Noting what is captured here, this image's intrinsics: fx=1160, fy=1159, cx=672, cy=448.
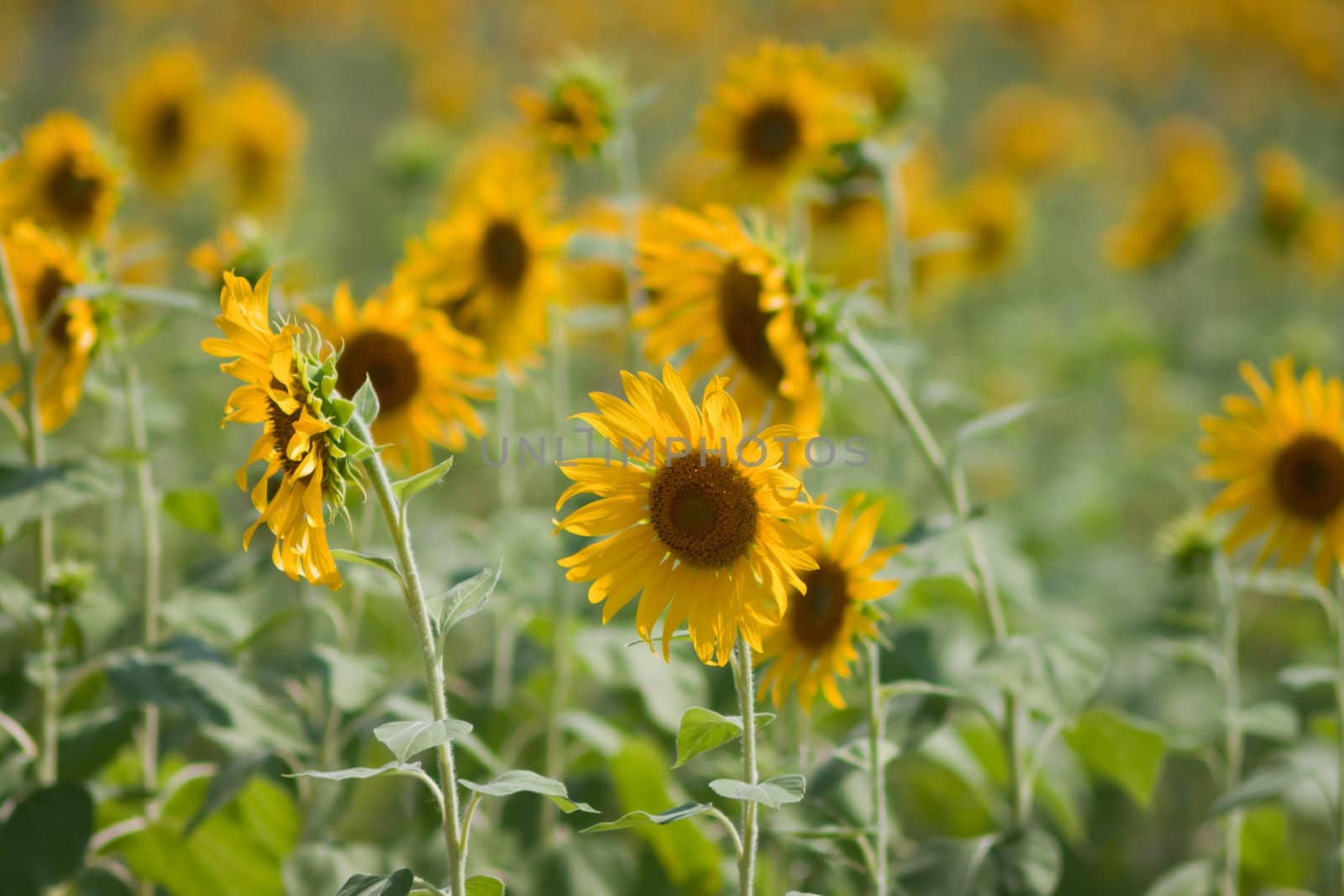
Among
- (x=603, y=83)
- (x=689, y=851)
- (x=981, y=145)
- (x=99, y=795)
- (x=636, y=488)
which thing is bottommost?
(x=689, y=851)

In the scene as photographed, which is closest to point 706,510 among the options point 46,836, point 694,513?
point 694,513

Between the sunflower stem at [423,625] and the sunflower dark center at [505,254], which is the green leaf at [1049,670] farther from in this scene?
the sunflower dark center at [505,254]

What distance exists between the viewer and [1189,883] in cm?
183

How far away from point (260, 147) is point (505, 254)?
1.95 metres

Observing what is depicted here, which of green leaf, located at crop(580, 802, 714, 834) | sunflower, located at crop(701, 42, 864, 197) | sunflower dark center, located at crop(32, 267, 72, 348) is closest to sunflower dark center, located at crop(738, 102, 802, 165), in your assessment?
sunflower, located at crop(701, 42, 864, 197)

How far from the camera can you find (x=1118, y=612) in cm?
293

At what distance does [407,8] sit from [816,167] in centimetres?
507

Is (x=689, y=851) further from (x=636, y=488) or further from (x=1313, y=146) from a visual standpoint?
(x=1313, y=146)

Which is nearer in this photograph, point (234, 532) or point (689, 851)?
point (689, 851)

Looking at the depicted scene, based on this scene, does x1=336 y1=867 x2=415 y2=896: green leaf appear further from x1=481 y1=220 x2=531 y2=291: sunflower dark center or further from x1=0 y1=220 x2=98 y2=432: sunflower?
x1=481 y1=220 x2=531 y2=291: sunflower dark center

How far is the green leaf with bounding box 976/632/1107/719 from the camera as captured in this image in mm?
1475

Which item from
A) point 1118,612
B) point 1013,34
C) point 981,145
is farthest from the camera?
point 1013,34

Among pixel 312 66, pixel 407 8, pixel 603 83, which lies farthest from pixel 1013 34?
pixel 603 83

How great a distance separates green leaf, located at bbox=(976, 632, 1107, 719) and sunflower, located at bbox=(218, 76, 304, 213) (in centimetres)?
304
